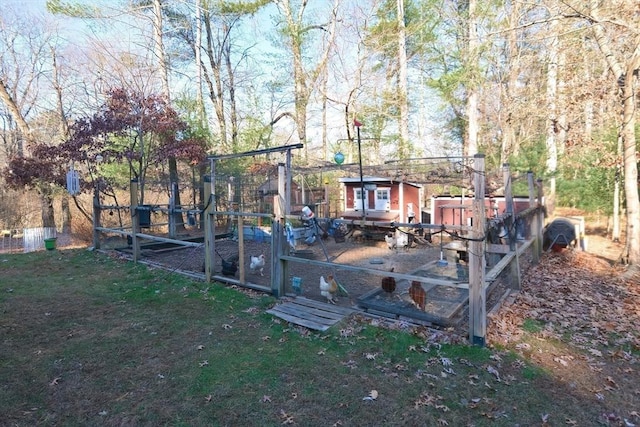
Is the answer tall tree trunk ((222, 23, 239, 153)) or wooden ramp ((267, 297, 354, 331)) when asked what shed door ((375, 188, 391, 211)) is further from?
tall tree trunk ((222, 23, 239, 153))

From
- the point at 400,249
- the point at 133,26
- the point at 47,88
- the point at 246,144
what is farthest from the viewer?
the point at 246,144

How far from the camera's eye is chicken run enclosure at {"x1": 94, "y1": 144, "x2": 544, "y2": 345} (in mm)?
4980

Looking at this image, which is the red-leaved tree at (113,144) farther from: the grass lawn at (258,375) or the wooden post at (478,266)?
the wooden post at (478,266)

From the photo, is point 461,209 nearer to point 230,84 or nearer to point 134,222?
point 134,222

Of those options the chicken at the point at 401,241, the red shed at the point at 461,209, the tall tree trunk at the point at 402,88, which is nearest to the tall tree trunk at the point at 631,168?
the red shed at the point at 461,209

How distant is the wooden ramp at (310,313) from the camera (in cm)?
495

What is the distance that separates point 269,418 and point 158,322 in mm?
2899

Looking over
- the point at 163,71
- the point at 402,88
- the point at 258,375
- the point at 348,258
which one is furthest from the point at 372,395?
the point at 402,88

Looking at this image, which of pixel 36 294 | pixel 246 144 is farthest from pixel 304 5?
pixel 36 294

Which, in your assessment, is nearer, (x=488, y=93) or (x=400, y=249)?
(x=400, y=249)

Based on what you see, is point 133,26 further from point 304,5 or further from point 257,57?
point 304,5

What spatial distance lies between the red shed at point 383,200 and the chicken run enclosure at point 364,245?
60mm

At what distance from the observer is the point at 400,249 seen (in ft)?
39.6

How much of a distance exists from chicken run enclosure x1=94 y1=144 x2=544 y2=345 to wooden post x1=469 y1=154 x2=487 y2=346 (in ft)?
0.04
